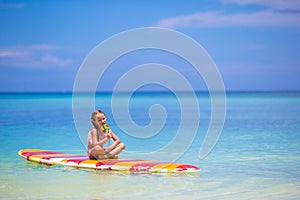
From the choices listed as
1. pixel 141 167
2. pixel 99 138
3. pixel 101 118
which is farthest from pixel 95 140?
pixel 141 167

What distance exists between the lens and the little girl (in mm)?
11250

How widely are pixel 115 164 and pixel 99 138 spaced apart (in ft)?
2.72

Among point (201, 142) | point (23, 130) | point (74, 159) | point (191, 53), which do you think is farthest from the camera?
point (23, 130)

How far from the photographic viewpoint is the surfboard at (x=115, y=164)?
10539 millimetres

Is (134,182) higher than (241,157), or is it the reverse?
(241,157)

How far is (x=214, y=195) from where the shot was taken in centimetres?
875

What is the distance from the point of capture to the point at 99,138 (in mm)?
11383

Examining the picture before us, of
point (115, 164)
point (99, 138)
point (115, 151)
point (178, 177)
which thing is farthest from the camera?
point (115, 151)

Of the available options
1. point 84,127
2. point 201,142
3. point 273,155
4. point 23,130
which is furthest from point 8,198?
point 84,127

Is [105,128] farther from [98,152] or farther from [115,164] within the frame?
[115,164]

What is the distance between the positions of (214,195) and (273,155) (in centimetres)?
490

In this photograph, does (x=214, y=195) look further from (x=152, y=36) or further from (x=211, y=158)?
(x=152, y=36)

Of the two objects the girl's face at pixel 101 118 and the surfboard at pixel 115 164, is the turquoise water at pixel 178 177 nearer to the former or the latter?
the surfboard at pixel 115 164

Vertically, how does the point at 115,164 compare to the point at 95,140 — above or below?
below
